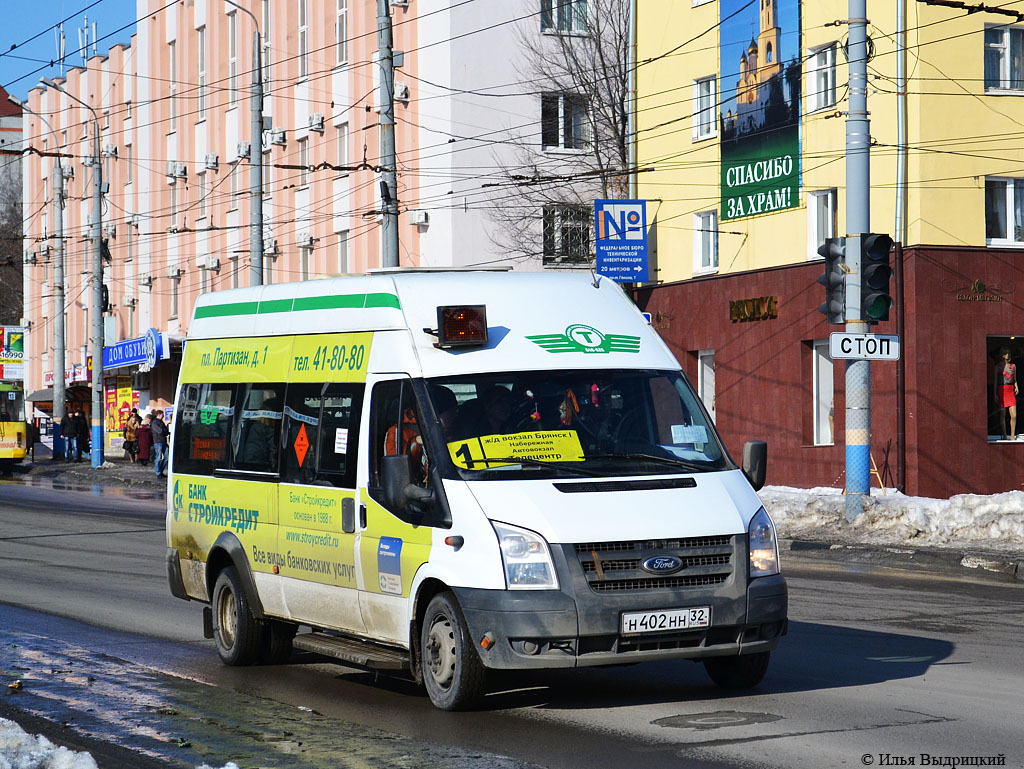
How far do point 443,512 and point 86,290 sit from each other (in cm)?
6293

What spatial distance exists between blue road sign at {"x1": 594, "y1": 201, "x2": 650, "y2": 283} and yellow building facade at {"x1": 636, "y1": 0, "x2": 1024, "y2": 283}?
314 cm

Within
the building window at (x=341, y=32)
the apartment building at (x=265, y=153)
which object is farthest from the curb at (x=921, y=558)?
the building window at (x=341, y=32)

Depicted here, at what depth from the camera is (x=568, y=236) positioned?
A: 43.7m

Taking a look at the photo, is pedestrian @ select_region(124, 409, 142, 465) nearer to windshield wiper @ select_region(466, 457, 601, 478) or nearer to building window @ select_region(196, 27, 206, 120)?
building window @ select_region(196, 27, 206, 120)

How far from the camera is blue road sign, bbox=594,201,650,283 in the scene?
29.4m

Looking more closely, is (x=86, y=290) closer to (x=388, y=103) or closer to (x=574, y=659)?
(x=388, y=103)

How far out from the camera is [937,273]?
2775 cm

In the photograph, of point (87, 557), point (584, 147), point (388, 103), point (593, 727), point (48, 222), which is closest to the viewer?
point (593, 727)

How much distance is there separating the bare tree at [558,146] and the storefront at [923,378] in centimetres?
1185

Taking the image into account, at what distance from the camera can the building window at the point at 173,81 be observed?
5934 cm

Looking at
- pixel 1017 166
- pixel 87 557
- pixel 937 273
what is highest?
pixel 1017 166

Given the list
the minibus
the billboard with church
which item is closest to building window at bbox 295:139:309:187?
the billboard with church

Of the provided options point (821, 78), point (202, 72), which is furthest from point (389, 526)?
point (202, 72)

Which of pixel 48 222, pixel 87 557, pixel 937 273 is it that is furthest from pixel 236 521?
pixel 48 222
